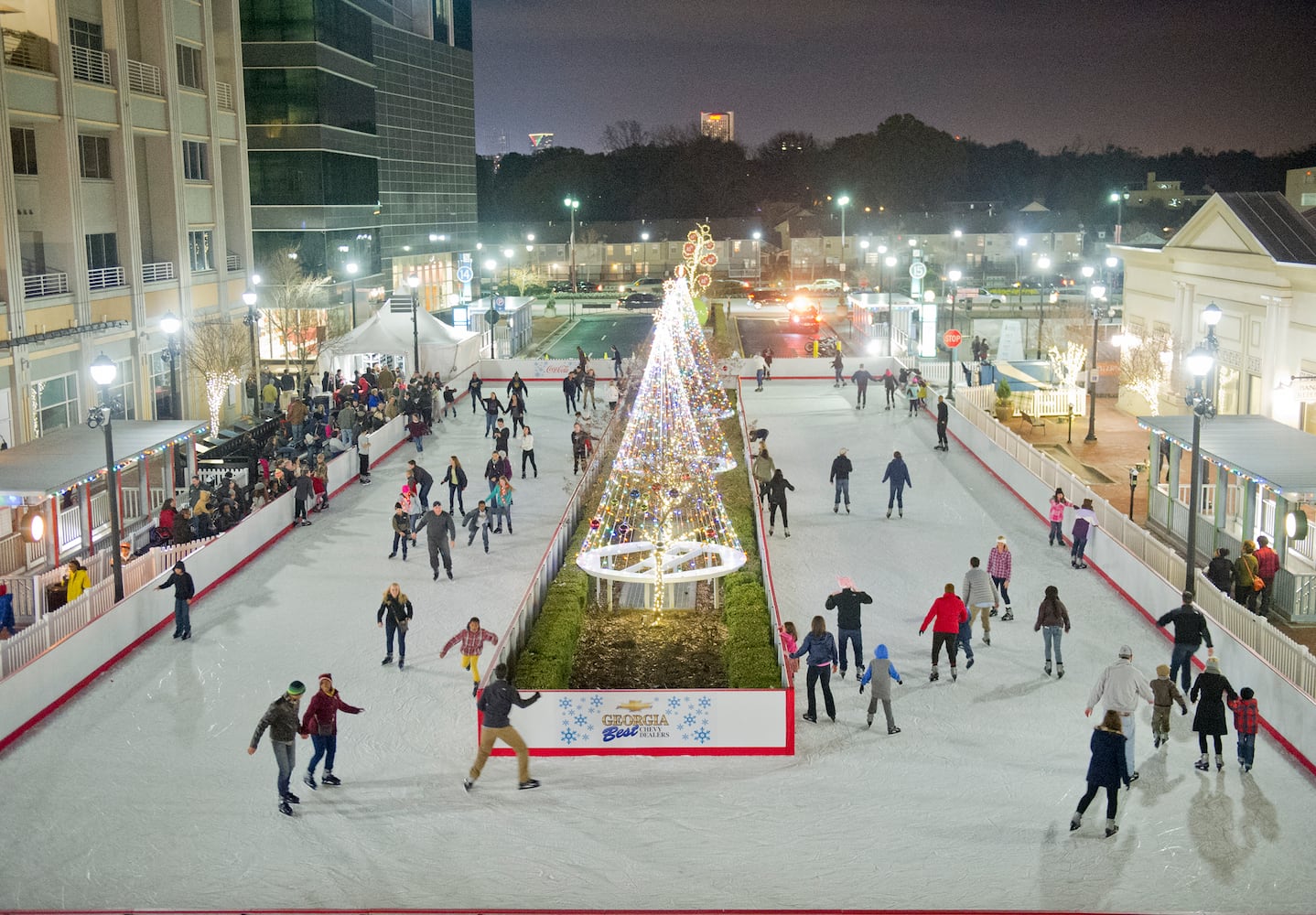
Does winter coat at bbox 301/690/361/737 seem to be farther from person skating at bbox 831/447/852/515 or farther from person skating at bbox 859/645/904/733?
person skating at bbox 831/447/852/515

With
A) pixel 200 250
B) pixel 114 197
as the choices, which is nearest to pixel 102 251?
pixel 114 197

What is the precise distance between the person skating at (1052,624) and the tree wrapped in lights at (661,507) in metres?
4.50

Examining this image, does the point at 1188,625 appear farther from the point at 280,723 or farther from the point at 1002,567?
the point at 280,723

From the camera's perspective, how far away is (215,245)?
Result: 124 ft

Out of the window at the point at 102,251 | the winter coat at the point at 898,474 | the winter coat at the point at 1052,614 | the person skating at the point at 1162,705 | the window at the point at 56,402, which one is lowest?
the person skating at the point at 1162,705

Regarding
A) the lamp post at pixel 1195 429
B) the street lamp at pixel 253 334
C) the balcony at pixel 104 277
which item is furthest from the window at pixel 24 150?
the lamp post at pixel 1195 429

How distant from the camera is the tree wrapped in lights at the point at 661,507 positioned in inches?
728

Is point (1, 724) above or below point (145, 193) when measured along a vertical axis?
below

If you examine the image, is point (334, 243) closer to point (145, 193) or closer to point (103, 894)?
point (145, 193)

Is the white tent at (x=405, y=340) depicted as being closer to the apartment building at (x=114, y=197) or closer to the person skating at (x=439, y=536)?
the apartment building at (x=114, y=197)

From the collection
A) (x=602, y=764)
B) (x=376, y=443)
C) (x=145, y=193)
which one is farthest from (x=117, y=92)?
(x=602, y=764)

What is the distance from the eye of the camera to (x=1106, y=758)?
35.9 ft

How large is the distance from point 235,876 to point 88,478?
35.8ft

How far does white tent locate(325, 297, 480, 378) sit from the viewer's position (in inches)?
1528
